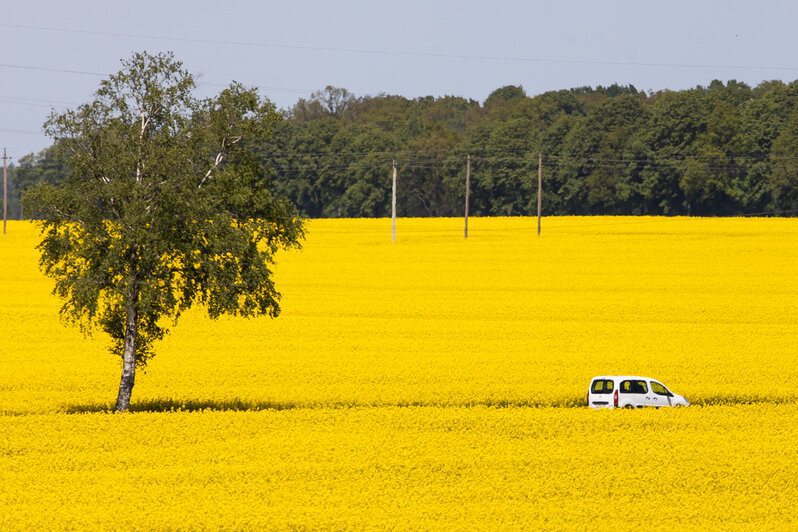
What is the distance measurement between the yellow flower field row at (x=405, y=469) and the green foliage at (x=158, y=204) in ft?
11.1

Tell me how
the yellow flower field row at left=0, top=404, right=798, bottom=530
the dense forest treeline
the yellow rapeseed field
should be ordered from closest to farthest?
the yellow flower field row at left=0, top=404, right=798, bottom=530, the yellow rapeseed field, the dense forest treeline

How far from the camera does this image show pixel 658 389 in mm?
26172

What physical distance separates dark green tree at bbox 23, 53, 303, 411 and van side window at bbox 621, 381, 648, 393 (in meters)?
9.32

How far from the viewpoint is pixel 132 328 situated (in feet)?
87.2

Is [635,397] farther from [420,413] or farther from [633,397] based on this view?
[420,413]

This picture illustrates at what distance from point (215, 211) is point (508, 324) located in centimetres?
1976

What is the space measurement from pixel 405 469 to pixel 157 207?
10183mm

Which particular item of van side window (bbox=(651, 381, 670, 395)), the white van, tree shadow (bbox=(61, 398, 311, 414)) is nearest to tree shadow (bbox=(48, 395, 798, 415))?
tree shadow (bbox=(61, 398, 311, 414))

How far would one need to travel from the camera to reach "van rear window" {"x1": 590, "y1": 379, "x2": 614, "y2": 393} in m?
26.1

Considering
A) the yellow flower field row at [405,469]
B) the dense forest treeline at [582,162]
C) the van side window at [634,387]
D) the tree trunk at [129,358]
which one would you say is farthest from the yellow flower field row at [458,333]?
the dense forest treeline at [582,162]

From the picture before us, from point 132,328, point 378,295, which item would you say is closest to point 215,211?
point 132,328

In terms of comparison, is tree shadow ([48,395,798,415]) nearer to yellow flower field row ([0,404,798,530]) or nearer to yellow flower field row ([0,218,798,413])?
yellow flower field row ([0,218,798,413])

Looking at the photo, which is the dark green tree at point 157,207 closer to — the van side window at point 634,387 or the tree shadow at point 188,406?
the tree shadow at point 188,406

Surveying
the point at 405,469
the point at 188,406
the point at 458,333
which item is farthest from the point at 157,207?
the point at 458,333
